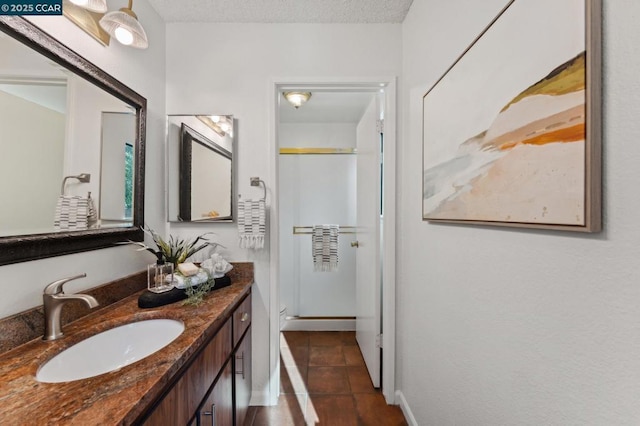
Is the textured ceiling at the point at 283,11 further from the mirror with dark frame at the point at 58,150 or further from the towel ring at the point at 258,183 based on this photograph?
the towel ring at the point at 258,183

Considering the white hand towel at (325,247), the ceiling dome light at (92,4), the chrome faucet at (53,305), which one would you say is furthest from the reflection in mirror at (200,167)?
the white hand towel at (325,247)

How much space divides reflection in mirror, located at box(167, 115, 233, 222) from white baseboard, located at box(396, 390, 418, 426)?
1617 millimetres

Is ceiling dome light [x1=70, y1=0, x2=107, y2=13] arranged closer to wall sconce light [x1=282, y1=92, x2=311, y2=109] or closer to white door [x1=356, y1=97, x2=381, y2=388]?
wall sconce light [x1=282, y1=92, x2=311, y2=109]

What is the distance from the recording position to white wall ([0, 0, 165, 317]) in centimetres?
91

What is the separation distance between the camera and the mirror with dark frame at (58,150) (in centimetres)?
86

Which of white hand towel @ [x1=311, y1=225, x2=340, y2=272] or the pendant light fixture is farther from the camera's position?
white hand towel @ [x1=311, y1=225, x2=340, y2=272]

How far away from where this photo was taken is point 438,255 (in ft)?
4.22

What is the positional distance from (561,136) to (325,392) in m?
2.00

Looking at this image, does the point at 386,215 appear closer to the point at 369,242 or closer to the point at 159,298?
the point at 369,242

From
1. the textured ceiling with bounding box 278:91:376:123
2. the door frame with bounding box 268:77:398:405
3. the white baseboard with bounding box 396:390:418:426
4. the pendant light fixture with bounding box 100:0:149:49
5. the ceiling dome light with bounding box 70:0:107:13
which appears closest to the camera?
the ceiling dome light with bounding box 70:0:107:13

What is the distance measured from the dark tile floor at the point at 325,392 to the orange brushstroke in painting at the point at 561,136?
1738 millimetres

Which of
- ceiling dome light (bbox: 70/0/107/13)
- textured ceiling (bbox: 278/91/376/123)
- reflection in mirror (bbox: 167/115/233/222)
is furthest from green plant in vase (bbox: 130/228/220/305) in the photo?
textured ceiling (bbox: 278/91/376/123)

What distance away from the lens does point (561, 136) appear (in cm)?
62

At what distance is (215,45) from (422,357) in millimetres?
2290
